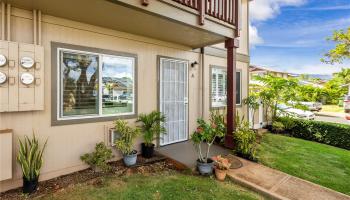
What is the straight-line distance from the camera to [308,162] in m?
5.00

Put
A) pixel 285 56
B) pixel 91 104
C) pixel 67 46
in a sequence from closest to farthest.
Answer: pixel 67 46
pixel 91 104
pixel 285 56

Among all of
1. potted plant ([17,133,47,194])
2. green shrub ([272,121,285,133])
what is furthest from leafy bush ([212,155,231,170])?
green shrub ([272,121,285,133])

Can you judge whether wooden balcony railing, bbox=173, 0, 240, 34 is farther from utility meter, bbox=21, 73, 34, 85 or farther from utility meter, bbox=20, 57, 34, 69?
utility meter, bbox=21, 73, 34, 85

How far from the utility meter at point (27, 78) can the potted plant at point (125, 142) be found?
1.74 meters

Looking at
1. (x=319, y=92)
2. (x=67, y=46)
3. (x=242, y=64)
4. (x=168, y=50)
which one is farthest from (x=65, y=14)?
(x=319, y=92)

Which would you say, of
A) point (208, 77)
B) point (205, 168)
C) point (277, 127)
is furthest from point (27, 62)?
point (277, 127)

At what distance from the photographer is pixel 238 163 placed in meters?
4.61

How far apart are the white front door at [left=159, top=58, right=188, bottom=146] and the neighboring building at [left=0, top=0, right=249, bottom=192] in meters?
0.03

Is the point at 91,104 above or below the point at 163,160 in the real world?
above

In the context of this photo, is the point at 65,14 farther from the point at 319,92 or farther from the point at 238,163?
the point at 319,92

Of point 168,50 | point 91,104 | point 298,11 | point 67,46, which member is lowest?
point 91,104

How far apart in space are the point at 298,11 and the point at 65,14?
63.0ft

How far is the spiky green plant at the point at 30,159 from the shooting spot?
3154 millimetres

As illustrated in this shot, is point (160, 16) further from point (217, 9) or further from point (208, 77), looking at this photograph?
point (208, 77)
